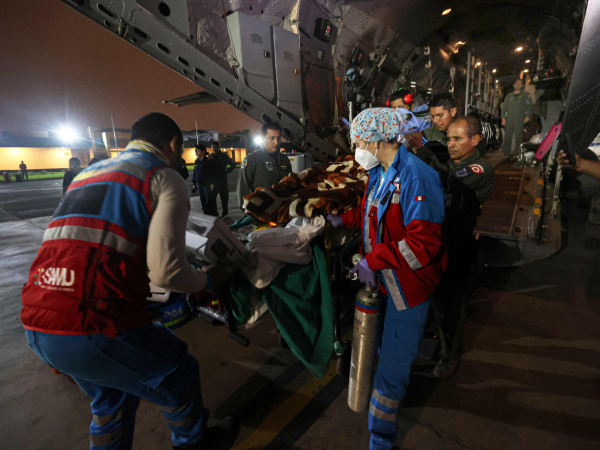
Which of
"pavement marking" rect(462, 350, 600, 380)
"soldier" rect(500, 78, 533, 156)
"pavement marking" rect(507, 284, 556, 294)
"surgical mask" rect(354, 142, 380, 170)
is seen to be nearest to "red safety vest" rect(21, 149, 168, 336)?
"surgical mask" rect(354, 142, 380, 170)

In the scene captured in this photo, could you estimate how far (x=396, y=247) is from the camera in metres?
1.48

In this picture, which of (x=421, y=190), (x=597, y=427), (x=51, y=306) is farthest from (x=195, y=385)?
(x=597, y=427)

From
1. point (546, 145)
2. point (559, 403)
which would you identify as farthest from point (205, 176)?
point (546, 145)

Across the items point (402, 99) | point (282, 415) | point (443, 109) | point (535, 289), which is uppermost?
point (402, 99)

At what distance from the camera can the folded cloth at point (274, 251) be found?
1619mm

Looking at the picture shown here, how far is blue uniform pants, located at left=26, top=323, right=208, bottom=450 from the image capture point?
4.08 ft

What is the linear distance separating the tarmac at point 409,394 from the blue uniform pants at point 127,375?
0.46 meters

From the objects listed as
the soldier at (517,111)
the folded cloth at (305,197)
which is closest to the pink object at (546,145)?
the soldier at (517,111)

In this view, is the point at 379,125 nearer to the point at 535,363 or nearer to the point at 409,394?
the point at 409,394

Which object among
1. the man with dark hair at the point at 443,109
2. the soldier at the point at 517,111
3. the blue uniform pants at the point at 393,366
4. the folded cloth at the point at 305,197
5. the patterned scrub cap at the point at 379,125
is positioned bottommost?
the blue uniform pants at the point at 393,366

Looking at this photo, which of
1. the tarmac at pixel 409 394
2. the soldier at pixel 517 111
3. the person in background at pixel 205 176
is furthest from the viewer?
the soldier at pixel 517 111

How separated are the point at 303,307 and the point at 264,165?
8.29 feet

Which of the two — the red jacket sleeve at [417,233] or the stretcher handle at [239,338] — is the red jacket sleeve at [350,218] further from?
the stretcher handle at [239,338]

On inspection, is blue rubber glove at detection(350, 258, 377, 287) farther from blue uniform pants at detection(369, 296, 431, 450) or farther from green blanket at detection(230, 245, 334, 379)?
green blanket at detection(230, 245, 334, 379)
